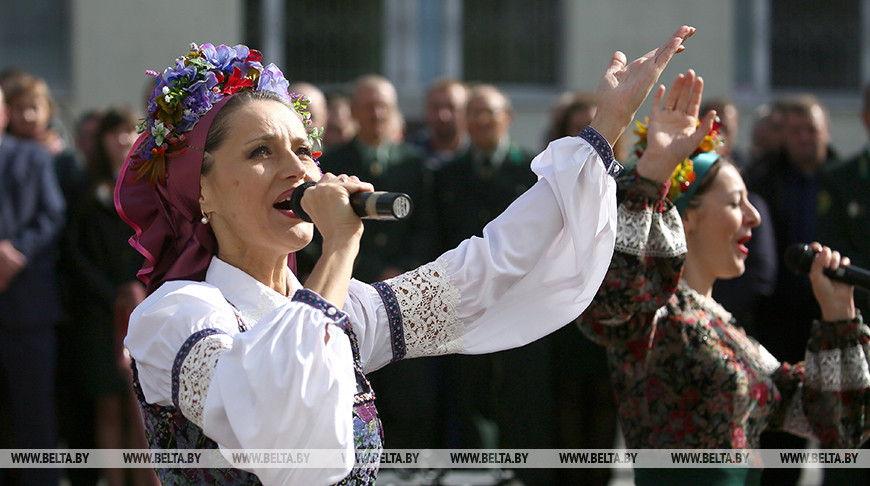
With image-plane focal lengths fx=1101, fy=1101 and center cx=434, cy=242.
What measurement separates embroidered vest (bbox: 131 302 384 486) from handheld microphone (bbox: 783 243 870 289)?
5.63 ft

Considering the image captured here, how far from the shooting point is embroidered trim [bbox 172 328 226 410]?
7.76ft

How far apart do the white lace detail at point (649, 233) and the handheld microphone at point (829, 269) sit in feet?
1.85

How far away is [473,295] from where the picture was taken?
9.46 feet

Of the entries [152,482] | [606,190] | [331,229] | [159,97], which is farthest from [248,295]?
[152,482]

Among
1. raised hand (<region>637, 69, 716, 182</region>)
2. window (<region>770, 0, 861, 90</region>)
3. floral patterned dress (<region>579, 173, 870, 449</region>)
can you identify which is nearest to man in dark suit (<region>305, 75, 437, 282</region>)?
floral patterned dress (<region>579, 173, 870, 449</region>)

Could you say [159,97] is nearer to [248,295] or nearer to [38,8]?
[248,295]

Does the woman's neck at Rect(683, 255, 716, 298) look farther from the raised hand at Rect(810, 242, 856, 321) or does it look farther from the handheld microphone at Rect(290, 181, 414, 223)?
the handheld microphone at Rect(290, 181, 414, 223)

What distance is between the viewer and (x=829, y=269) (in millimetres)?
3598

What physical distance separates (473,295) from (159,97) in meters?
0.95

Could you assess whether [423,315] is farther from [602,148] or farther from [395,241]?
[395,241]

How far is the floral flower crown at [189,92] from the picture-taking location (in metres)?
2.74

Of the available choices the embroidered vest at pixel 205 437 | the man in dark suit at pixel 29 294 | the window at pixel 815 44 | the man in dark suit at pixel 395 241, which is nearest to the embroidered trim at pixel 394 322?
the embroidered vest at pixel 205 437

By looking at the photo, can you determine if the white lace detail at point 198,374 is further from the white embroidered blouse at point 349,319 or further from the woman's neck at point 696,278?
the woman's neck at point 696,278

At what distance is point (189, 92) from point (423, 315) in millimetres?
824
